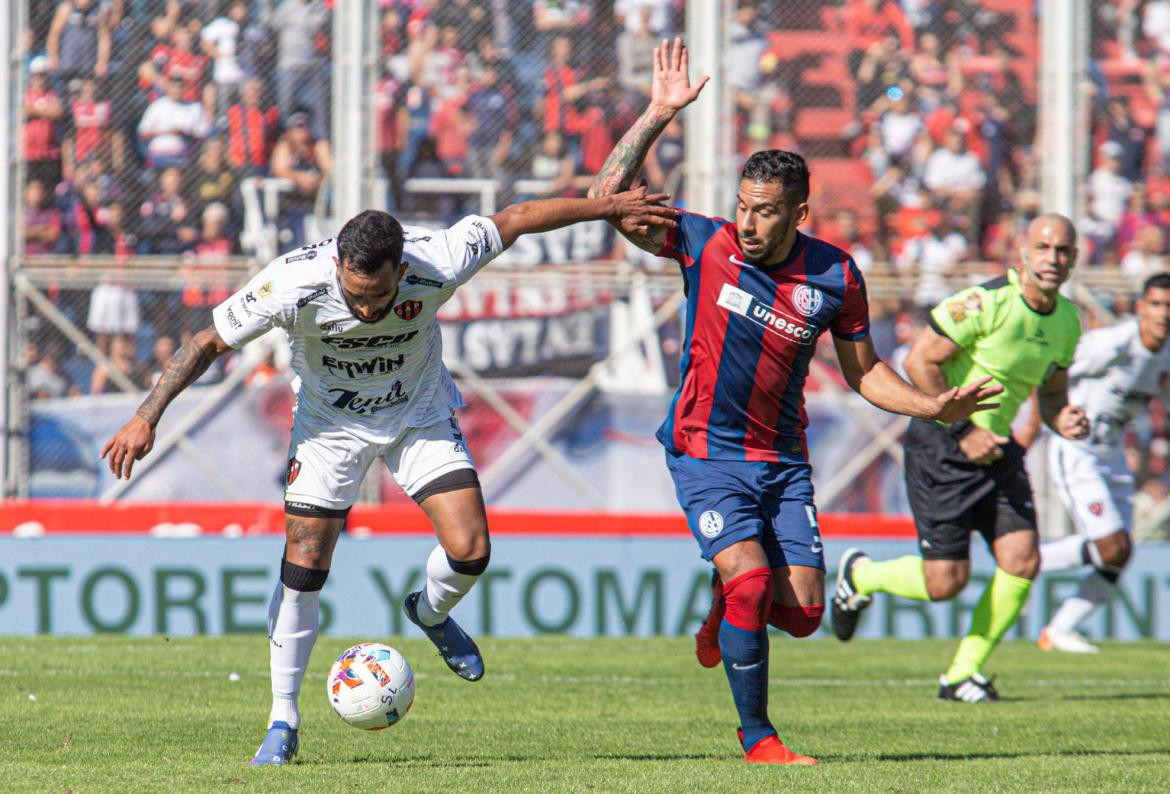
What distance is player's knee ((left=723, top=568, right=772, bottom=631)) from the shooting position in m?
6.05

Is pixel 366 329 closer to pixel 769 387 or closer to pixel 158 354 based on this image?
pixel 769 387

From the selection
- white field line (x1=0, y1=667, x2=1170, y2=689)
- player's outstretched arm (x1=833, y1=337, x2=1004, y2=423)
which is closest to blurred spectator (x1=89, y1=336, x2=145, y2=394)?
white field line (x1=0, y1=667, x2=1170, y2=689)

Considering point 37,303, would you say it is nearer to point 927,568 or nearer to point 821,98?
point 821,98

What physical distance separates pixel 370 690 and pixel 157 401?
1.32 metres

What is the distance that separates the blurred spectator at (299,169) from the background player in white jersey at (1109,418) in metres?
6.58

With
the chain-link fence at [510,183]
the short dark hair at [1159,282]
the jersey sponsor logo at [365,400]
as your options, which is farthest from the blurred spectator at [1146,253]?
the jersey sponsor logo at [365,400]

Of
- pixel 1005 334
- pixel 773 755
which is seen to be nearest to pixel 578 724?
pixel 773 755

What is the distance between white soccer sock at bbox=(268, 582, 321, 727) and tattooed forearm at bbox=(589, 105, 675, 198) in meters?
1.94

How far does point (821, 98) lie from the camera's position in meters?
15.3

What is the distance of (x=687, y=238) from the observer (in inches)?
256

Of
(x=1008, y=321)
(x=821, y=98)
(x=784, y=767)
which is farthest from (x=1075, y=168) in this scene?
(x=784, y=767)

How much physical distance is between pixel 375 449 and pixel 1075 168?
995 centimetres

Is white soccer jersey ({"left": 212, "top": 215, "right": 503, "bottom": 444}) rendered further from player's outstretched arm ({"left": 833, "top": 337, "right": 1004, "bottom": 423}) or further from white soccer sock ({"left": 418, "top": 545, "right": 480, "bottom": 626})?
player's outstretched arm ({"left": 833, "top": 337, "right": 1004, "bottom": 423})

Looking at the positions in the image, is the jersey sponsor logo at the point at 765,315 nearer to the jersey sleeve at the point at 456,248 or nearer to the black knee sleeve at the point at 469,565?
the jersey sleeve at the point at 456,248
